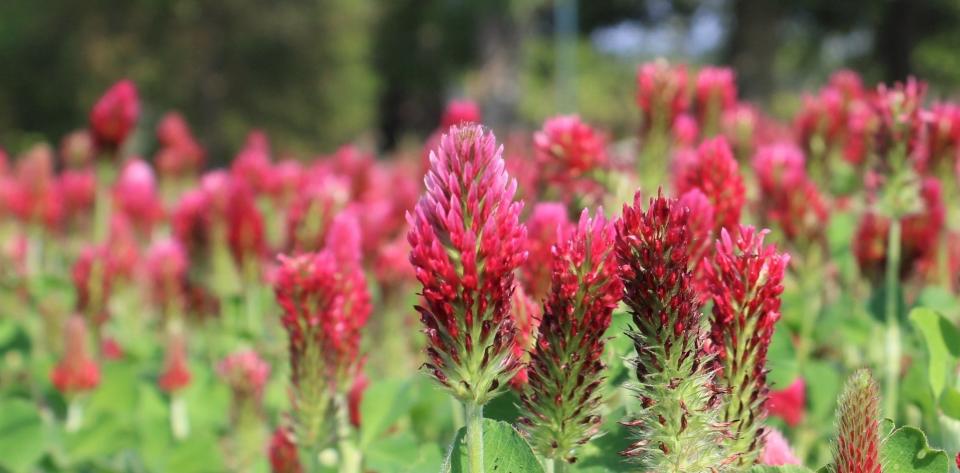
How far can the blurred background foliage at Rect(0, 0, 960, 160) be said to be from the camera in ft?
77.9

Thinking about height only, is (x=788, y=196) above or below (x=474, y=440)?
above

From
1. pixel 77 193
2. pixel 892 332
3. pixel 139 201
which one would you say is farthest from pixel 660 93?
pixel 77 193

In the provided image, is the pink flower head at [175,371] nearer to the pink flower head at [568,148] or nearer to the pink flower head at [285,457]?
the pink flower head at [285,457]

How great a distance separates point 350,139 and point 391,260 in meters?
28.7

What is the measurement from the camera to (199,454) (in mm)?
1992

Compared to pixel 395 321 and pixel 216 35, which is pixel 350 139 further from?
pixel 395 321

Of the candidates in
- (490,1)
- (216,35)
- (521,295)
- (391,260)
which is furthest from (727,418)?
(216,35)

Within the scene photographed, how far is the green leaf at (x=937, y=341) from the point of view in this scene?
1.41 m

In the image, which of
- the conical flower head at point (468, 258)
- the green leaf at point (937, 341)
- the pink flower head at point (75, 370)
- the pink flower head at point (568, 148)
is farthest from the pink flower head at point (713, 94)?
the conical flower head at point (468, 258)

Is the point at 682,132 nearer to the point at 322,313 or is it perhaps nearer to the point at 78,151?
the point at 322,313

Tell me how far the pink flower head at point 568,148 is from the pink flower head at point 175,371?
103 cm

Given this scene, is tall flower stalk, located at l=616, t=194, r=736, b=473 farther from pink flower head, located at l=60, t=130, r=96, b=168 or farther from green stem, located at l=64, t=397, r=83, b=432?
pink flower head, located at l=60, t=130, r=96, b=168

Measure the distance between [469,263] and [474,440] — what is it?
173mm

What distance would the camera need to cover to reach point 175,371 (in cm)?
246
